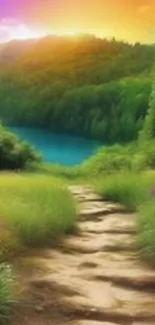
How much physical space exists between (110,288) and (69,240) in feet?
3.18

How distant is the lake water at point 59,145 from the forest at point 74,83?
71 millimetres

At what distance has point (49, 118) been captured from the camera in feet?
22.7

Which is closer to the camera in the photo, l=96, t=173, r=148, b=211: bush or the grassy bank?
the grassy bank

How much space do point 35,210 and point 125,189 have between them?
1941 mm

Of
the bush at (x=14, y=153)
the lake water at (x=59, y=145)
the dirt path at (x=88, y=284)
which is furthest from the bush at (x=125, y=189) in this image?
the dirt path at (x=88, y=284)

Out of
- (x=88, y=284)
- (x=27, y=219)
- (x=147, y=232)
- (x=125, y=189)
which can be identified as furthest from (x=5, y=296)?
(x=125, y=189)

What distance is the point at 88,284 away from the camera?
3625 mm

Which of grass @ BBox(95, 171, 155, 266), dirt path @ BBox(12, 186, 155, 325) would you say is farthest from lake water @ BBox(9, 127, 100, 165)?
dirt path @ BBox(12, 186, 155, 325)

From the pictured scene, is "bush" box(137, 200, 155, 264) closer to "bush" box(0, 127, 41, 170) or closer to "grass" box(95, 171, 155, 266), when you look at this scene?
"grass" box(95, 171, 155, 266)

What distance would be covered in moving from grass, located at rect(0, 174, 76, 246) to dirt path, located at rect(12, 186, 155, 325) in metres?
0.11

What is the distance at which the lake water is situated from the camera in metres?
6.89

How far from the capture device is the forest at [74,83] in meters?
6.90

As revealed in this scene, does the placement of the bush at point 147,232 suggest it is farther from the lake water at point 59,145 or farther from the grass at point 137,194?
the lake water at point 59,145

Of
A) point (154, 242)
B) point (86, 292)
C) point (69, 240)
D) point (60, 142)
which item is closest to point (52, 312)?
point (86, 292)
